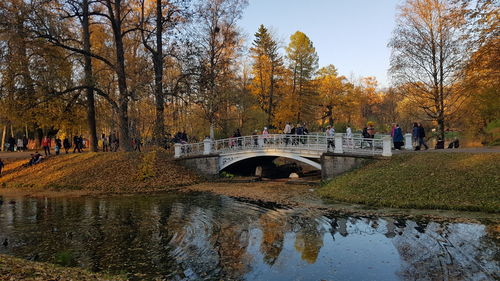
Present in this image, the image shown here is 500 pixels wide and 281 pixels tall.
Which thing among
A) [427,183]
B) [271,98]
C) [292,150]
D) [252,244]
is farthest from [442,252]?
[271,98]

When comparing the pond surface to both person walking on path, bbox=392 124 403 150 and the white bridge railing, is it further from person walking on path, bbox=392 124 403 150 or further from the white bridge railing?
person walking on path, bbox=392 124 403 150

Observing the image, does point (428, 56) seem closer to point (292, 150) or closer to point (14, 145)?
point (292, 150)

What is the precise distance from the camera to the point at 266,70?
37344 millimetres

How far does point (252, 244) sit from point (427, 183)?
323 inches

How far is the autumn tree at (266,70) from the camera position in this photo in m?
36.7

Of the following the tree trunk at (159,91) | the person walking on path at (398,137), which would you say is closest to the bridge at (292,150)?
the person walking on path at (398,137)

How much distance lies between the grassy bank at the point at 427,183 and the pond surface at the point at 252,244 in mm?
2080

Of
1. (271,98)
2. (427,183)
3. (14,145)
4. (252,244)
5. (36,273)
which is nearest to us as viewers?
(36,273)

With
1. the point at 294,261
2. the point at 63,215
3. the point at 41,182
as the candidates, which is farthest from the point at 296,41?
the point at 294,261

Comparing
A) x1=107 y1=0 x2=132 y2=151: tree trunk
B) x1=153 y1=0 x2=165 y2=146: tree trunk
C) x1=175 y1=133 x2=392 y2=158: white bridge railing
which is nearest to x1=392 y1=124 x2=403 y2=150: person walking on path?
x1=175 y1=133 x2=392 y2=158: white bridge railing

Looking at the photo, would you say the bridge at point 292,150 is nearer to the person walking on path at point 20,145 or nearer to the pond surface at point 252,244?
the pond surface at point 252,244

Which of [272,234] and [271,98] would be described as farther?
[271,98]

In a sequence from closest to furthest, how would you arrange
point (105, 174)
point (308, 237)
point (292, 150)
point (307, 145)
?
point (308, 237) → point (307, 145) → point (292, 150) → point (105, 174)

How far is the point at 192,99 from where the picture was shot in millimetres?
23625
